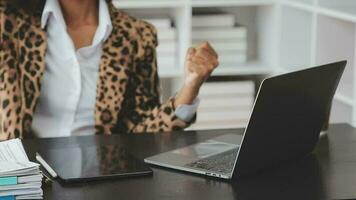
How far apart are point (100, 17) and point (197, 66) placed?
415 millimetres

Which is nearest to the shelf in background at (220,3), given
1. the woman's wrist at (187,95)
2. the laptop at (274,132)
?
the woman's wrist at (187,95)

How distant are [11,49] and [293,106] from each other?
0.96m

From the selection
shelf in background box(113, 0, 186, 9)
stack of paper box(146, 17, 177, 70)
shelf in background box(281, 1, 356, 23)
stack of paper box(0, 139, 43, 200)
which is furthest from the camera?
stack of paper box(146, 17, 177, 70)

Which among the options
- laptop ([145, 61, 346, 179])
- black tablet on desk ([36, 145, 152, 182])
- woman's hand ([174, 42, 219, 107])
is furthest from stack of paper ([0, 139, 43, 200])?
woman's hand ([174, 42, 219, 107])

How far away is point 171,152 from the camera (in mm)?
1812

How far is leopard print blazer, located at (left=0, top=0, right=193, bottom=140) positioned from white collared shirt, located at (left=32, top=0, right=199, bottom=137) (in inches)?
1.1

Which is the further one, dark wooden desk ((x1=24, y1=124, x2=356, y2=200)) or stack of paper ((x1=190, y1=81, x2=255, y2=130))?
stack of paper ((x1=190, y1=81, x2=255, y2=130))

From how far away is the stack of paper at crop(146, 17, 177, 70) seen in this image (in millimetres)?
3482

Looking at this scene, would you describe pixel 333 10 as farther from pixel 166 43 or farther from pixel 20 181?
pixel 20 181

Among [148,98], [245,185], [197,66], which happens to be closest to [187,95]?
[197,66]

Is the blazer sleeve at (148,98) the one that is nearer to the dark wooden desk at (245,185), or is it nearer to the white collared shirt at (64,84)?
the white collared shirt at (64,84)

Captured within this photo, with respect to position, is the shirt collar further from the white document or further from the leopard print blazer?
the white document

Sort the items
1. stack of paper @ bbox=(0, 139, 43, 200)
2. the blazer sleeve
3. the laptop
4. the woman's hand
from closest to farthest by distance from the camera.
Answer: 1. stack of paper @ bbox=(0, 139, 43, 200)
2. the laptop
3. the woman's hand
4. the blazer sleeve

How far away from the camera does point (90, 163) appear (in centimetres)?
169
